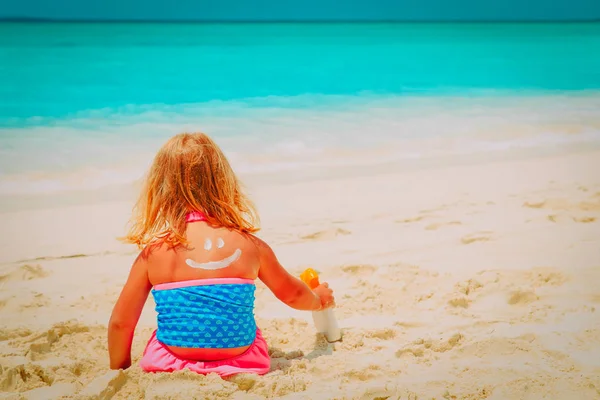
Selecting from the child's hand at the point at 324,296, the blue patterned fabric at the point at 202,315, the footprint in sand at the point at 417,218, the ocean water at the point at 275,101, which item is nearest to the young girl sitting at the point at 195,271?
the blue patterned fabric at the point at 202,315

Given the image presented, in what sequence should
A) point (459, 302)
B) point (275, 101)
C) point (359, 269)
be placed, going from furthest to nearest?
point (275, 101), point (359, 269), point (459, 302)

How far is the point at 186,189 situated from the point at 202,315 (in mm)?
421

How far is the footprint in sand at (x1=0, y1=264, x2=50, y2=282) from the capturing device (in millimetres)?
3287

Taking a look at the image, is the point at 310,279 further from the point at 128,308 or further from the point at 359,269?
the point at 359,269

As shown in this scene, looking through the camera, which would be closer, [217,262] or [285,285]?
[217,262]

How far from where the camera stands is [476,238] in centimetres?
367

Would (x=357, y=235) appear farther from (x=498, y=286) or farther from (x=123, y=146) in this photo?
(x=123, y=146)

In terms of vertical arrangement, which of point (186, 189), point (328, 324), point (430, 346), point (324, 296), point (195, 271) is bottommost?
point (430, 346)

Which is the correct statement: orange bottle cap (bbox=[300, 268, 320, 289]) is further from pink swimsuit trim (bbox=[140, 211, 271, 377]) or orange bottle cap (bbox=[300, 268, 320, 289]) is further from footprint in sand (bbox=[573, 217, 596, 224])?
footprint in sand (bbox=[573, 217, 596, 224])

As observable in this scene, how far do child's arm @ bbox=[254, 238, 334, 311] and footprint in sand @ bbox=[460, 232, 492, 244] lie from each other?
1.44 metres

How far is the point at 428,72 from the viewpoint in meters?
12.9

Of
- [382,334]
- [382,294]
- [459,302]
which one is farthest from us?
[382,294]

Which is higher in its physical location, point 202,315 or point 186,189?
point 186,189

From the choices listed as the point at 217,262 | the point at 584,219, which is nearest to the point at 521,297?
the point at 584,219
